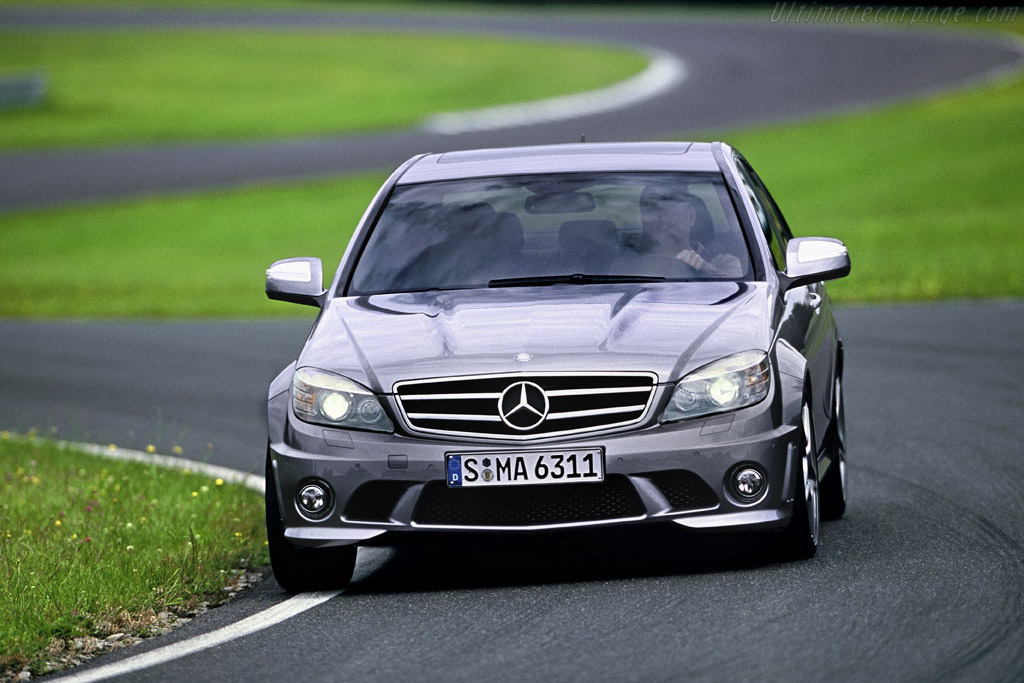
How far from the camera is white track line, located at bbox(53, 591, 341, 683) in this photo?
6156 millimetres

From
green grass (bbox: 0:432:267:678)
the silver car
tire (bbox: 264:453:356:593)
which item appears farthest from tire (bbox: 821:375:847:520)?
green grass (bbox: 0:432:267:678)

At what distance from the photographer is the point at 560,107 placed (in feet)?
142

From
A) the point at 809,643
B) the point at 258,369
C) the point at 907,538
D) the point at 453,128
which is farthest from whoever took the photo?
the point at 453,128

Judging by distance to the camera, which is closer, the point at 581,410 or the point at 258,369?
the point at 581,410

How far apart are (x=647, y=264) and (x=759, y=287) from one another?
0.51 m

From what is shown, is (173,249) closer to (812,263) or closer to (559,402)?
(812,263)

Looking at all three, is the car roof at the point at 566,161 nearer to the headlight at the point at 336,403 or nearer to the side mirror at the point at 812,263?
the side mirror at the point at 812,263

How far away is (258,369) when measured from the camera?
14.8 m

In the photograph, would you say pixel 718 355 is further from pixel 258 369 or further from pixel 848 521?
pixel 258 369

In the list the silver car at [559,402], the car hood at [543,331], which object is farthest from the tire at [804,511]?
the car hood at [543,331]

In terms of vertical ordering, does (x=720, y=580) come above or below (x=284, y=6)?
above

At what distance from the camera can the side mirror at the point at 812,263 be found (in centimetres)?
786

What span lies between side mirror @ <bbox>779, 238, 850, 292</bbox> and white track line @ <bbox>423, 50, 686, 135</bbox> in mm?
31794

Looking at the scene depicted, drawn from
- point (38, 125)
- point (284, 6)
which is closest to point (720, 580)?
point (38, 125)
